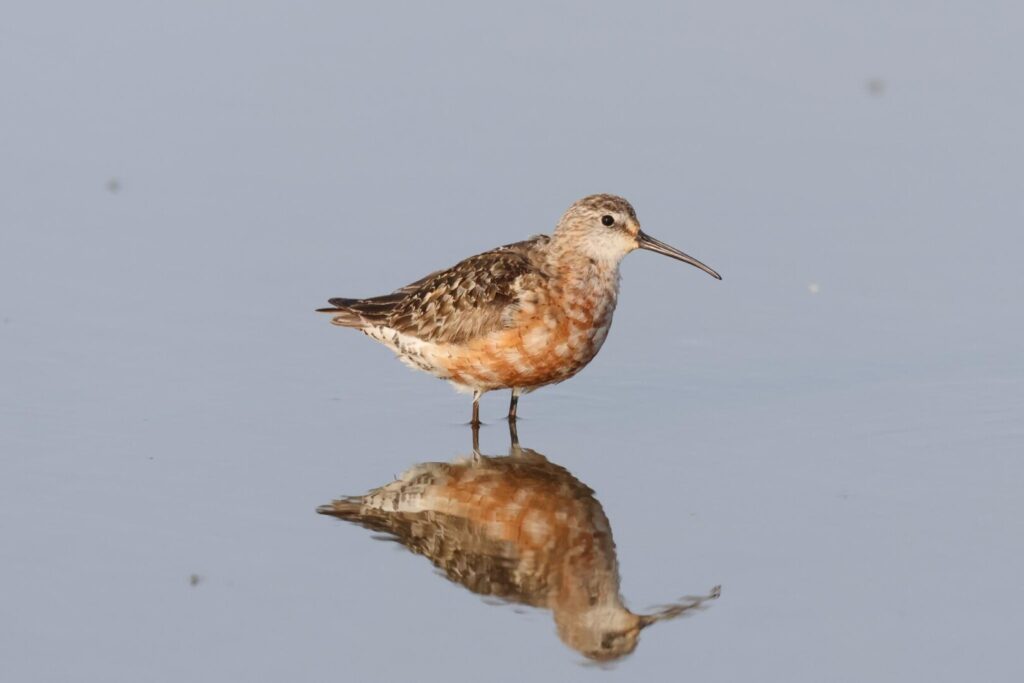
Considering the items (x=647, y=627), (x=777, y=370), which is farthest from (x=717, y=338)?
(x=647, y=627)

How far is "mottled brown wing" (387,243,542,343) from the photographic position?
12016mm

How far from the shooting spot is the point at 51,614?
8.66 metres

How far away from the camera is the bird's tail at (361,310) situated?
1262 centimetres

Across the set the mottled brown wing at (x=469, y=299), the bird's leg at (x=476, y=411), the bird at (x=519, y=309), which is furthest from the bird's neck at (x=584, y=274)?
the bird's leg at (x=476, y=411)

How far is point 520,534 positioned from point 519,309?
7.45 ft

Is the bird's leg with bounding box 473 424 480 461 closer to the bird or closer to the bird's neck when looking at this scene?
the bird

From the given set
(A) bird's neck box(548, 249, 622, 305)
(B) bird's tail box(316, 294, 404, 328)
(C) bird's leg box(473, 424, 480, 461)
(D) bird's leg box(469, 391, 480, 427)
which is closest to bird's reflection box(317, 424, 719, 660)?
(C) bird's leg box(473, 424, 480, 461)

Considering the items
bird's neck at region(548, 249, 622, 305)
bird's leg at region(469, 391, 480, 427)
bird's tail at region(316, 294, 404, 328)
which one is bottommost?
bird's leg at region(469, 391, 480, 427)

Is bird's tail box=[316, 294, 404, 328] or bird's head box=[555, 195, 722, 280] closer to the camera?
bird's head box=[555, 195, 722, 280]

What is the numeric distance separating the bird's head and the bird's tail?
1.28 m

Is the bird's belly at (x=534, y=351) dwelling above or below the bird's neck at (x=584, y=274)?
below

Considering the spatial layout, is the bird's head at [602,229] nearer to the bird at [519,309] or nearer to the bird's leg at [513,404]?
the bird at [519,309]

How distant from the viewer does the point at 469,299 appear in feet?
39.8

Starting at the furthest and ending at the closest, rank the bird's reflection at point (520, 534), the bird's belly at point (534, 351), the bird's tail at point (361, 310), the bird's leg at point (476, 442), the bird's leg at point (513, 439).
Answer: the bird's tail at point (361, 310), the bird's belly at point (534, 351), the bird's leg at point (513, 439), the bird's leg at point (476, 442), the bird's reflection at point (520, 534)
